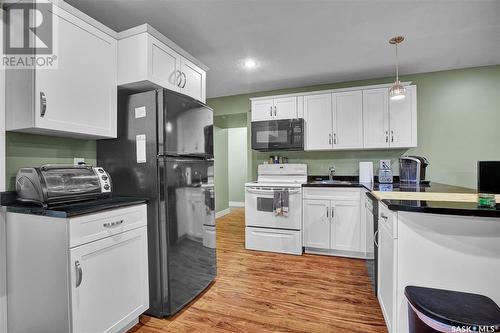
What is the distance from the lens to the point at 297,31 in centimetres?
231

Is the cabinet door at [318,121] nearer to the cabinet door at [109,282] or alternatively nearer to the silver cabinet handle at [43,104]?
the cabinet door at [109,282]

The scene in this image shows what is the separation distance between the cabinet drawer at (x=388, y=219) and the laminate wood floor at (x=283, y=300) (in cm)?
77

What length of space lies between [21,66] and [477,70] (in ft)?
15.7

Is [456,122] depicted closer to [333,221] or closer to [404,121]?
[404,121]

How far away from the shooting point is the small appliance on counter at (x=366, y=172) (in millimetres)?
3416

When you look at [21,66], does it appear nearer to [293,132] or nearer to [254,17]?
[254,17]

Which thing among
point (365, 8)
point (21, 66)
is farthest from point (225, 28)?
point (21, 66)

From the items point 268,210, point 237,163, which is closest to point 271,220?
point 268,210

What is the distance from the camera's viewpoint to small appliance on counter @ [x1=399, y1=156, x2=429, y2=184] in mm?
2714

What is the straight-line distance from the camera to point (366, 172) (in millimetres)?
3443

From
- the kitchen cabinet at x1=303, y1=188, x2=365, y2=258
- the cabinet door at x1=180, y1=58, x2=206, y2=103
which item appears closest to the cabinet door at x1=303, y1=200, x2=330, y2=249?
the kitchen cabinet at x1=303, y1=188, x2=365, y2=258

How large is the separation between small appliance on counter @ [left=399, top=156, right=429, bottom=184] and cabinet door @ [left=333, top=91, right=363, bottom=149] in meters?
0.61

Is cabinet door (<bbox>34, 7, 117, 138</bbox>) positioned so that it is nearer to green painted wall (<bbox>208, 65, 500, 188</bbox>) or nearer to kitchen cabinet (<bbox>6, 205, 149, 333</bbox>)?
kitchen cabinet (<bbox>6, 205, 149, 333</bbox>)

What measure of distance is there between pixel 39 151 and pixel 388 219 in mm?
2438
